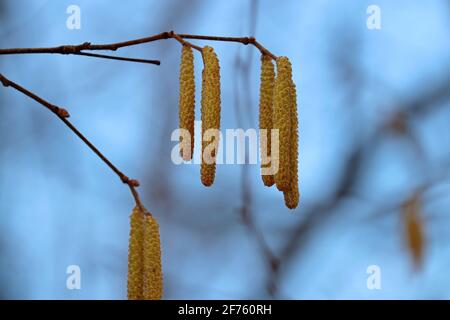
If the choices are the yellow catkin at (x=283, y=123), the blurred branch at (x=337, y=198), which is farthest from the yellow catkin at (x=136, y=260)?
the blurred branch at (x=337, y=198)

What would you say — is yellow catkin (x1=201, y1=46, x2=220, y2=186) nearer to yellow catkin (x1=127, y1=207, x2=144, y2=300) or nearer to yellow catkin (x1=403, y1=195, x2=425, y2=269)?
yellow catkin (x1=127, y1=207, x2=144, y2=300)

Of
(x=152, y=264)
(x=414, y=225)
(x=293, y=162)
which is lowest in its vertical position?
(x=152, y=264)

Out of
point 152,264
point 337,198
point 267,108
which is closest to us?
point 152,264

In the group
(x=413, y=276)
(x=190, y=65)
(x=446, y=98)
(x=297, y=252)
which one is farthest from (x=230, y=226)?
(x=190, y=65)

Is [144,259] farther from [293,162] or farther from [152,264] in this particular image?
[293,162]

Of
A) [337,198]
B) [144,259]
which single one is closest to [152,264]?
[144,259]

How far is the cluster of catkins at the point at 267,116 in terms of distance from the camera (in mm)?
825

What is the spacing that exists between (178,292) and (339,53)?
55 cm

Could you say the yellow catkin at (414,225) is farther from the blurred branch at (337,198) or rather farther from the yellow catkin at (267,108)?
the yellow catkin at (267,108)

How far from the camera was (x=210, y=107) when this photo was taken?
83 centimetres

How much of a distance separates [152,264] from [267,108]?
20cm
